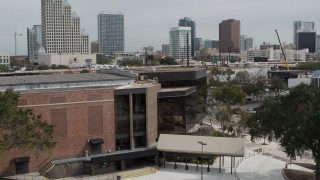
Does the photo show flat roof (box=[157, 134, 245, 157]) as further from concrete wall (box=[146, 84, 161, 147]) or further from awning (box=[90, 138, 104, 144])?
awning (box=[90, 138, 104, 144])

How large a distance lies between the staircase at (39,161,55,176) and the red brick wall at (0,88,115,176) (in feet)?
1.59

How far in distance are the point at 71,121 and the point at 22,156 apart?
23.1 ft

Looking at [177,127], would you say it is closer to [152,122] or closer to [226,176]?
[152,122]

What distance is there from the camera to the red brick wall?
165ft

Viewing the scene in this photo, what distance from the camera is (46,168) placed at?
50.8 m

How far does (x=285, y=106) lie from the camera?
4634cm

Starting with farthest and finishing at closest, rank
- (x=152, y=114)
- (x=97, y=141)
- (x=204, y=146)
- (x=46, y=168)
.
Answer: (x=152, y=114)
(x=204, y=146)
(x=97, y=141)
(x=46, y=168)

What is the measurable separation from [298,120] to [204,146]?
14.5 metres

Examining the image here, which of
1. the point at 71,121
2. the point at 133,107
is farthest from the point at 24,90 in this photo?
the point at 133,107

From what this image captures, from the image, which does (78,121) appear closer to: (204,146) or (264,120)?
(204,146)

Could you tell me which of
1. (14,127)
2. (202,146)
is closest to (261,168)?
(202,146)

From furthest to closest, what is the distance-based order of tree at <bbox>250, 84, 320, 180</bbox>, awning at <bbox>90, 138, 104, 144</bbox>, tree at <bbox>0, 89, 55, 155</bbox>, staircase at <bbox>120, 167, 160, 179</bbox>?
1. awning at <bbox>90, 138, 104, 144</bbox>
2. staircase at <bbox>120, 167, 160, 179</bbox>
3. tree at <bbox>250, 84, 320, 180</bbox>
4. tree at <bbox>0, 89, 55, 155</bbox>

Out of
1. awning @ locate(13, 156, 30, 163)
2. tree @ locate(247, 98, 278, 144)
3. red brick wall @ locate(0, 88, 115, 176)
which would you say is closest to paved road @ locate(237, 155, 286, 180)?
tree @ locate(247, 98, 278, 144)

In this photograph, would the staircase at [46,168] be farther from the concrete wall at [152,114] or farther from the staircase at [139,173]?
the concrete wall at [152,114]
